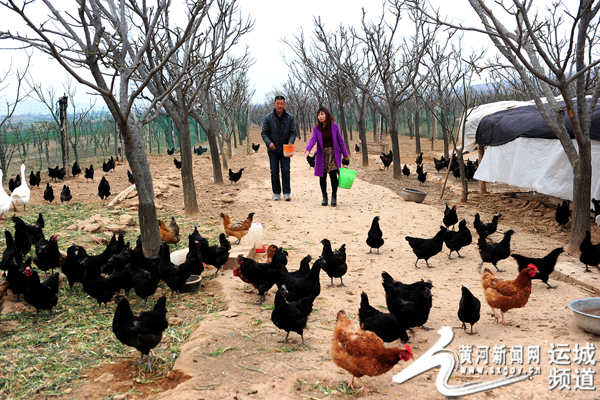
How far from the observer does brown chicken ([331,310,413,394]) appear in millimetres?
3168

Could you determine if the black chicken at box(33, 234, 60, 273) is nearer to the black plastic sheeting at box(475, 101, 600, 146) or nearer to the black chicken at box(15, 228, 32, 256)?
the black chicken at box(15, 228, 32, 256)

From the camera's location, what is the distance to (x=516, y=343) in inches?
156

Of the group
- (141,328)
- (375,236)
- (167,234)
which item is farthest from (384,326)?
(167,234)

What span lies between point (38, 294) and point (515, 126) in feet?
34.7

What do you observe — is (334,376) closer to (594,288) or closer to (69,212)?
(594,288)

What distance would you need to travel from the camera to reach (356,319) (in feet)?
14.8

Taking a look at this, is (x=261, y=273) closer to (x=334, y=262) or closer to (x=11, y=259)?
(x=334, y=262)

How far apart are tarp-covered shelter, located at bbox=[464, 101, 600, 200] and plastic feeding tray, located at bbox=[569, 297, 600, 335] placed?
4772 mm

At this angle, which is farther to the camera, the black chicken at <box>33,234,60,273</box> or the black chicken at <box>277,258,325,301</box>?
the black chicken at <box>33,234,60,273</box>

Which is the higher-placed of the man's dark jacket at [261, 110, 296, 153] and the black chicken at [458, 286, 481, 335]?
the man's dark jacket at [261, 110, 296, 153]

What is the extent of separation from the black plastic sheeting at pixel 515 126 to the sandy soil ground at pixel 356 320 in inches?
78.8

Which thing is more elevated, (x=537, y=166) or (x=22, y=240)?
(x=537, y=166)

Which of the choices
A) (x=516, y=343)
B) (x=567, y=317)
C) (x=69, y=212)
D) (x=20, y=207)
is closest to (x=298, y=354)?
(x=516, y=343)

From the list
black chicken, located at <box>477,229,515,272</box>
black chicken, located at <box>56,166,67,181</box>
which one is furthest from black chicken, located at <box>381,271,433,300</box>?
black chicken, located at <box>56,166,67,181</box>
